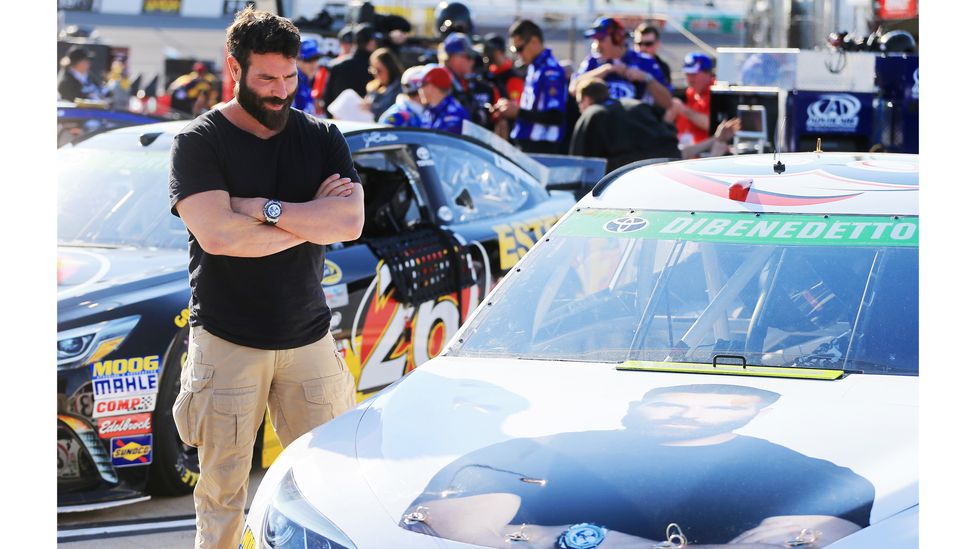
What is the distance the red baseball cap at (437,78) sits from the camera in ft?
29.8

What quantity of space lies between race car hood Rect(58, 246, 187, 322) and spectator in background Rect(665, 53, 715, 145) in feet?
22.1

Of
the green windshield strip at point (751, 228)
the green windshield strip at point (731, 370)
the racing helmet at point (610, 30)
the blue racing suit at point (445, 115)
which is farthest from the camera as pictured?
the racing helmet at point (610, 30)

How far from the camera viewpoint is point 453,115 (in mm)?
9109

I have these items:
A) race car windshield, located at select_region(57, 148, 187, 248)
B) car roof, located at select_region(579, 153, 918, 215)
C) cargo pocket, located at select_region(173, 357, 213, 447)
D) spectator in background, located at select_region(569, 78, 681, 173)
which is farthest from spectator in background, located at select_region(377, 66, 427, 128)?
cargo pocket, located at select_region(173, 357, 213, 447)

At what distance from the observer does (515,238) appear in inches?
259

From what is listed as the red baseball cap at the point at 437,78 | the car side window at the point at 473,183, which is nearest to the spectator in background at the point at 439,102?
the red baseball cap at the point at 437,78

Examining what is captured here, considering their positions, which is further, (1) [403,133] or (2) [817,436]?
(1) [403,133]

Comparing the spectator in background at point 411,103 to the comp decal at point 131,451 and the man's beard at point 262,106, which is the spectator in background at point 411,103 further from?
the man's beard at point 262,106

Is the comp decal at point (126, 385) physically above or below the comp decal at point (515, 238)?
below

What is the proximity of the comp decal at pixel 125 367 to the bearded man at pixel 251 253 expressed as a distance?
3.36ft
